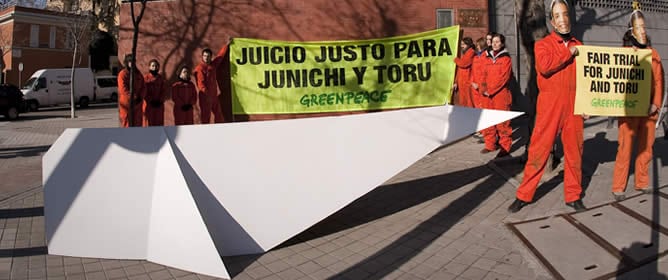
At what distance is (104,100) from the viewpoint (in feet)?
97.8

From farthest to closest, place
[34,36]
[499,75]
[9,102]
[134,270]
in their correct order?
[34,36]
[9,102]
[499,75]
[134,270]

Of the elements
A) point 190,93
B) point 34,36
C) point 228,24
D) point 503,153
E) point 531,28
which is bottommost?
point 503,153

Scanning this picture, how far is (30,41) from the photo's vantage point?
37531 millimetres

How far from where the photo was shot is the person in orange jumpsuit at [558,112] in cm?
459

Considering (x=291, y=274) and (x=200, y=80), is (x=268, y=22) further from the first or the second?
(x=291, y=274)

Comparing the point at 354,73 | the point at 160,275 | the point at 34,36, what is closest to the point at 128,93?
the point at 354,73

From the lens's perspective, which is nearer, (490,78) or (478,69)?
(490,78)

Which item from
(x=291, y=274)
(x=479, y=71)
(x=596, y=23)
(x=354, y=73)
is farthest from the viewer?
(x=596, y=23)

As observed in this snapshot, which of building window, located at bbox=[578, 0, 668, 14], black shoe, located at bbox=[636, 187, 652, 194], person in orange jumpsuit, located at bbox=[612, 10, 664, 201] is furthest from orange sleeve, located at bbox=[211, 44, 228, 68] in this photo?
building window, located at bbox=[578, 0, 668, 14]

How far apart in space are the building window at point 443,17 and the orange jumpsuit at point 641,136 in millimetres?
5624

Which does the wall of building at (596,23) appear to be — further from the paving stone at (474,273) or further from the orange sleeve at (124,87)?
the orange sleeve at (124,87)

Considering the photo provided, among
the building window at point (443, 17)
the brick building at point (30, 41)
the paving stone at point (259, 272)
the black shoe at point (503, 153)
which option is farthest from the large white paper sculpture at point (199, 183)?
the brick building at point (30, 41)

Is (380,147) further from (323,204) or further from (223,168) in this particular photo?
(223,168)

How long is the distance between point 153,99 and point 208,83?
1036 mm
